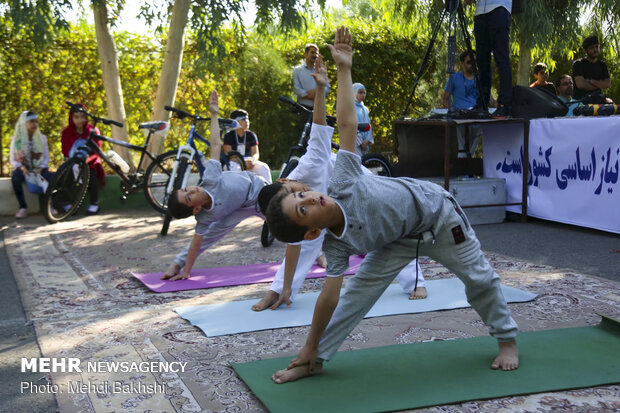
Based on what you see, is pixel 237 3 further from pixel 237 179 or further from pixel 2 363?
Answer: pixel 2 363

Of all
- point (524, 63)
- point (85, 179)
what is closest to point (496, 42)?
point (524, 63)

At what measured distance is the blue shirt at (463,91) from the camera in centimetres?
917

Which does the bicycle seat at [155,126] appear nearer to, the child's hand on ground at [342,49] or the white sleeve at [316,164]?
the white sleeve at [316,164]

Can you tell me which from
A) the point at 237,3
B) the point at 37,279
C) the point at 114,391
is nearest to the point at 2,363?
the point at 114,391

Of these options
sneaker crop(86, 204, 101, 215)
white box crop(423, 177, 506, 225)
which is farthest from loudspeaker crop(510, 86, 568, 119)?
sneaker crop(86, 204, 101, 215)

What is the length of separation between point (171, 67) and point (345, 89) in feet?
27.1

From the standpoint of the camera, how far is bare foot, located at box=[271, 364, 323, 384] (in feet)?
10.6

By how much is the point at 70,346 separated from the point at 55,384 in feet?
1.95

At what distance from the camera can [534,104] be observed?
28.3ft

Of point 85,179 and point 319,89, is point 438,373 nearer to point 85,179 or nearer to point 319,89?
point 319,89

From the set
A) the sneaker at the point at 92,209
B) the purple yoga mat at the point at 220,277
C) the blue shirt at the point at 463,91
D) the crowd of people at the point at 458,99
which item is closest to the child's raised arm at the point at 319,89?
the purple yoga mat at the point at 220,277

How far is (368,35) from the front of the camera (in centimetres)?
1336

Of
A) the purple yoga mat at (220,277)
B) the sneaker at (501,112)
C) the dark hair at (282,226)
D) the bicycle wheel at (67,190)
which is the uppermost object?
the sneaker at (501,112)

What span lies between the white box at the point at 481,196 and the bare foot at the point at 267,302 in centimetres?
418
